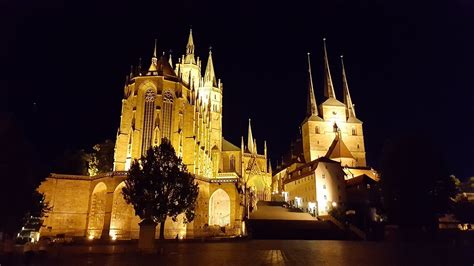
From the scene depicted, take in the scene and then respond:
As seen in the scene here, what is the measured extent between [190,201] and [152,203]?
3.39 meters

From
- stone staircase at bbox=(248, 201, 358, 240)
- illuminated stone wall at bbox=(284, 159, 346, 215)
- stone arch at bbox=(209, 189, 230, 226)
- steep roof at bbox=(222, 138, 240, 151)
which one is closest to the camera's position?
stone staircase at bbox=(248, 201, 358, 240)

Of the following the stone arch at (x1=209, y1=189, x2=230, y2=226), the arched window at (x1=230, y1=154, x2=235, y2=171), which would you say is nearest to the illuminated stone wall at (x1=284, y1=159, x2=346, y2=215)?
the stone arch at (x1=209, y1=189, x2=230, y2=226)

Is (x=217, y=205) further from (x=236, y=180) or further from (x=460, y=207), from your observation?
(x=460, y=207)

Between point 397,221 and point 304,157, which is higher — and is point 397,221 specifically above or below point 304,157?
below

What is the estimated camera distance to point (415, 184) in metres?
29.8

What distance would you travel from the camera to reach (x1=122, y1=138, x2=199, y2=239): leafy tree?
25422 millimetres

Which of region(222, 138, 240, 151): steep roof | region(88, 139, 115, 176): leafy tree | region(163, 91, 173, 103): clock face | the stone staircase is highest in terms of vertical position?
region(163, 91, 173, 103): clock face

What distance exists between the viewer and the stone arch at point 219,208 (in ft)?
140

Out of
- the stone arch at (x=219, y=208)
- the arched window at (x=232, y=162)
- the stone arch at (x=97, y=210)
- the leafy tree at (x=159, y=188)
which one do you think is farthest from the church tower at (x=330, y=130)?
the leafy tree at (x=159, y=188)

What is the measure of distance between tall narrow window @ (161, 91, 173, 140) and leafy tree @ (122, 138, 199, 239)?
16.3 m

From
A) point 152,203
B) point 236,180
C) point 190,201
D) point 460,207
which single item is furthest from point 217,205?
point 460,207

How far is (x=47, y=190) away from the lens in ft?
131

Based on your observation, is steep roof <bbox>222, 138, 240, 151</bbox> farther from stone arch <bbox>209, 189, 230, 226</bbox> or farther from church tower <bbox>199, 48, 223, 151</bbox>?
stone arch <bbox>209, 189, 230, 226</bbox>

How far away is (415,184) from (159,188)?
21072mm
